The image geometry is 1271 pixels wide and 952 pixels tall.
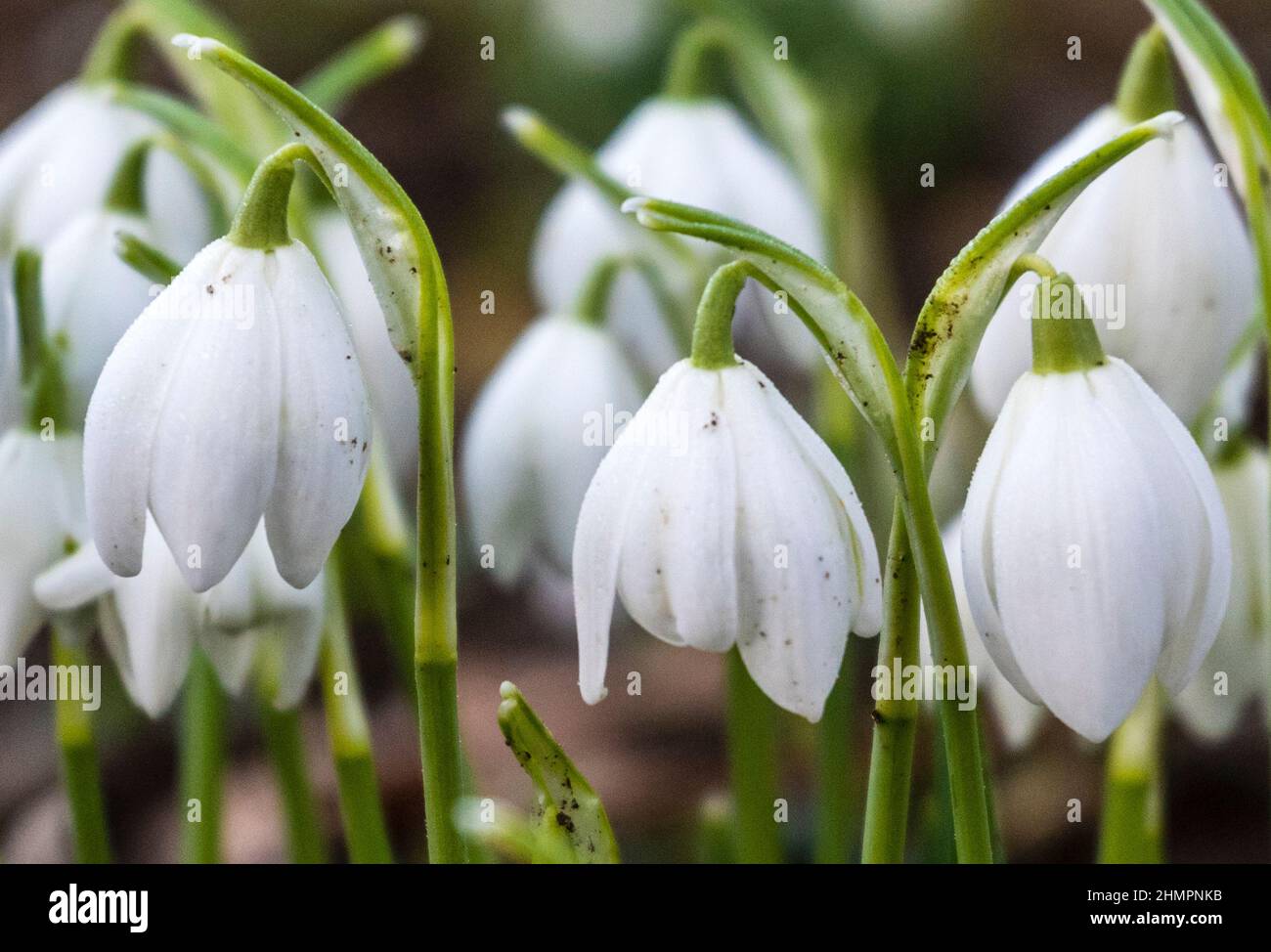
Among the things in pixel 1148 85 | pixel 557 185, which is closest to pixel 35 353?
pixel 1148 85

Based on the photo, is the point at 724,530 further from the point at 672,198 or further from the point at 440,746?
the point at 672,198

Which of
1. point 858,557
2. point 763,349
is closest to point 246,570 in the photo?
point 858,557

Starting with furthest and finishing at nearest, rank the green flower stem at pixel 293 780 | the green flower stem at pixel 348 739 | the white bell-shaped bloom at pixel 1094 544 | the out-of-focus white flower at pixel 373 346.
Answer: the out-of-focus white flower at pixel 373 346 → the green flower stem at pixel 293 780 → the green flower stem at pixel 348 739 → the white bell-shaped bloom at pixel 1094 544

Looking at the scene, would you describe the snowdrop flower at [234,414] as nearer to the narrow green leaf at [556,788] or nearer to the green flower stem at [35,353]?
the narrow green leaf at [556,788]

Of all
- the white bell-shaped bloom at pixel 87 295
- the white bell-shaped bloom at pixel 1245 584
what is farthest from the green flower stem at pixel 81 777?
the white bell-shaped bloom at pixel 1245 584

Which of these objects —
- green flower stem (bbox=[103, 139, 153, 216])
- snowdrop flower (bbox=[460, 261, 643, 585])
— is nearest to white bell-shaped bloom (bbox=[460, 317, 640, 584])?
snowdrop flower (bbox=[460, 261, 643, 585])

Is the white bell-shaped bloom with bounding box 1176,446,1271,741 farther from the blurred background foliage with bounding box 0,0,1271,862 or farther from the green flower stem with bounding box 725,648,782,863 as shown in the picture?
the blurred background foliage with bounding box 0,0,1271,862
